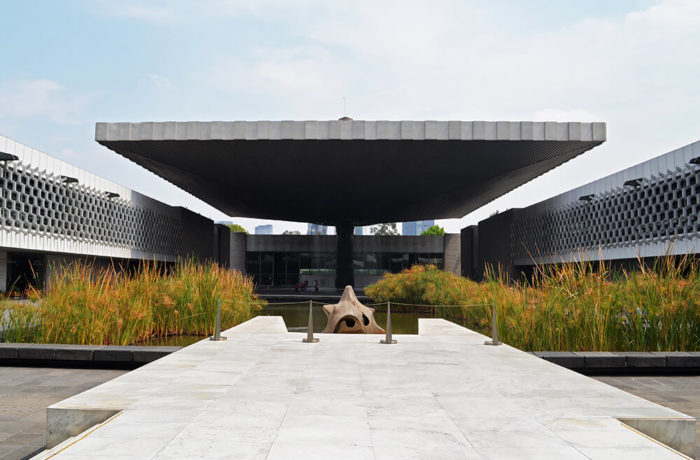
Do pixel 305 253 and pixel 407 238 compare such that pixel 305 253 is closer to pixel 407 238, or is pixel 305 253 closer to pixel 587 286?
pixel 407 238

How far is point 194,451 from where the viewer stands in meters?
3.20

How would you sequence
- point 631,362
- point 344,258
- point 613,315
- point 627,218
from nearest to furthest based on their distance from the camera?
point 631,362, point 613,315, point 627,218, point 344,258

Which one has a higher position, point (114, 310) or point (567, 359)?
point (114, 310)

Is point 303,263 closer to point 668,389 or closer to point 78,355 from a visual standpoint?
point 78,355

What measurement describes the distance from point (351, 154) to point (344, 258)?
18.4 meters

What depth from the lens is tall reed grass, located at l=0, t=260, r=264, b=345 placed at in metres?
8.35

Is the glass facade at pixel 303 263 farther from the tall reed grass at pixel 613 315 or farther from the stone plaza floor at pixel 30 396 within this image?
the stone plaza floor at pixel 30 396

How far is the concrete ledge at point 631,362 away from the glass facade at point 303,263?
133 feet

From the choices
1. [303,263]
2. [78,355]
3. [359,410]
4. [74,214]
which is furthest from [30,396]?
[303,263]

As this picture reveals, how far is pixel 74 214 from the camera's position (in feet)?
76.6

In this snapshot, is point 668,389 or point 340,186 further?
point 340,186

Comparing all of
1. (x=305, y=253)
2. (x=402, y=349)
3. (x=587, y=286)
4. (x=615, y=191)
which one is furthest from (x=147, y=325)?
(x=305, y=253)

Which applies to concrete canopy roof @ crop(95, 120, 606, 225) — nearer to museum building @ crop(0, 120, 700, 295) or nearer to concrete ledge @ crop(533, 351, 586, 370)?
museum building @ crop(0, 120, 700, 295)

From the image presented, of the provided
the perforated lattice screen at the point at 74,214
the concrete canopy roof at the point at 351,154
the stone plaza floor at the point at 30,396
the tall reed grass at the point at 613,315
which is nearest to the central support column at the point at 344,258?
the concrete canopy roof at the point at 351,154
